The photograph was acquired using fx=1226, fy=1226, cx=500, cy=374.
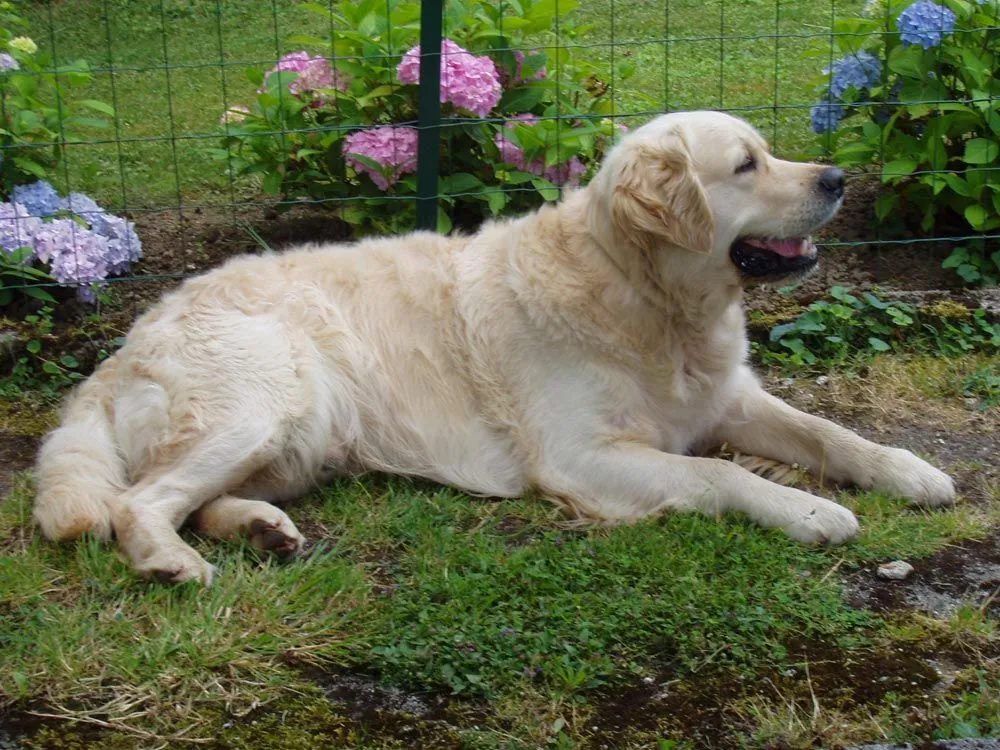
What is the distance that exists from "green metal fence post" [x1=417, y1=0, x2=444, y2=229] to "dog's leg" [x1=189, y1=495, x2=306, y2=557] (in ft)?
6.03

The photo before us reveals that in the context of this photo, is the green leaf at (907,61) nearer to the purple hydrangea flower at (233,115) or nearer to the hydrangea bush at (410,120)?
the hydrangea bush at (410,120)

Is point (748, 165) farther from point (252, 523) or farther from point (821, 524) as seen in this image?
point (252, 523)

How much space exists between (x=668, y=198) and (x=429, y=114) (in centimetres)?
168

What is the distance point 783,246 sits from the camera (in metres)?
4.16

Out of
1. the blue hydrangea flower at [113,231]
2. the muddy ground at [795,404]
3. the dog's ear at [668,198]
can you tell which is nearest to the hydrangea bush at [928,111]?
the muddy ground at [795,404]

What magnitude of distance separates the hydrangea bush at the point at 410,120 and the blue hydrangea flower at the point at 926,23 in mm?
1262

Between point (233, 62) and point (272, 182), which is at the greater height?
point (233, 62)

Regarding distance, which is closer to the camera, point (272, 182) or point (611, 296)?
point (611, 296)

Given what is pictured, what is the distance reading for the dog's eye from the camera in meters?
4.09

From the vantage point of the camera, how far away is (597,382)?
422 centimetres

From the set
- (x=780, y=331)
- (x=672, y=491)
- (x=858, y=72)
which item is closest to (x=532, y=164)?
(x=780, y=331)

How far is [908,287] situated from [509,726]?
136 inches

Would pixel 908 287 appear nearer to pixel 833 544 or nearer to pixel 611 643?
pixel 833 544

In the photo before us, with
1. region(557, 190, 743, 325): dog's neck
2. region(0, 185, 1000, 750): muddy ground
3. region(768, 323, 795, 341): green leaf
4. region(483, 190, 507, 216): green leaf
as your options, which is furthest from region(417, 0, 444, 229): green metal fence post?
region(768, 323, 795, 341): green leaf
